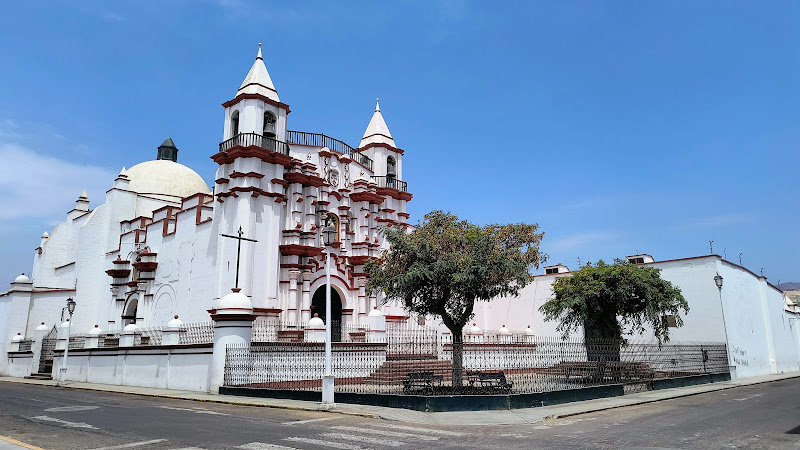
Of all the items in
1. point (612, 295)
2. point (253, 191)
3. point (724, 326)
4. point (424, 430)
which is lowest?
point (424, 430)

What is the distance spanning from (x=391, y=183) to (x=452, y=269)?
19.4 meters

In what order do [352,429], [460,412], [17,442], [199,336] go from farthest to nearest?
1. [199,336]
2. [460,412]
3. [352,429]
4. [17,442]

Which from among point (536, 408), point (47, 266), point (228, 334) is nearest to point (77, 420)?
point (228, 334)

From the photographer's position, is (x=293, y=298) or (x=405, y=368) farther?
(x=293, y=298)

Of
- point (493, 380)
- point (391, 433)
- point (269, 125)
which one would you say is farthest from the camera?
point (269, 125)

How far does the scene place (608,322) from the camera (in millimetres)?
22141

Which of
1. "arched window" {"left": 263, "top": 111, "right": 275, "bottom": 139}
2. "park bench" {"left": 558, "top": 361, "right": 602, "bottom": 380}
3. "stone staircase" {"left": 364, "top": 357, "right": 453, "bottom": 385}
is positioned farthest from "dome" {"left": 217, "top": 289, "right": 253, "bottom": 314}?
"arched window" {"left": 263, "top": 111, "right": 275, "bottom": 139}

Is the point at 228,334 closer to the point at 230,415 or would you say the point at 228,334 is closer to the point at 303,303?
the point at 230,415

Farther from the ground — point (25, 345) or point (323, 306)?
point (323, 306)

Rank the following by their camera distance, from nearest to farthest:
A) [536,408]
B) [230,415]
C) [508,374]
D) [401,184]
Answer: [230,415] → [536,408] → [508,374] → [401,184]

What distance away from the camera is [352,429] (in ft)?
35.1

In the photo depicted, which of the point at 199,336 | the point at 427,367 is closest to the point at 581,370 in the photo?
the point at 427,367

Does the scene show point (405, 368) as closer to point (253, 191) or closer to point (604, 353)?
point (604, 353)

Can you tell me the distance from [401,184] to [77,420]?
25862 mm
